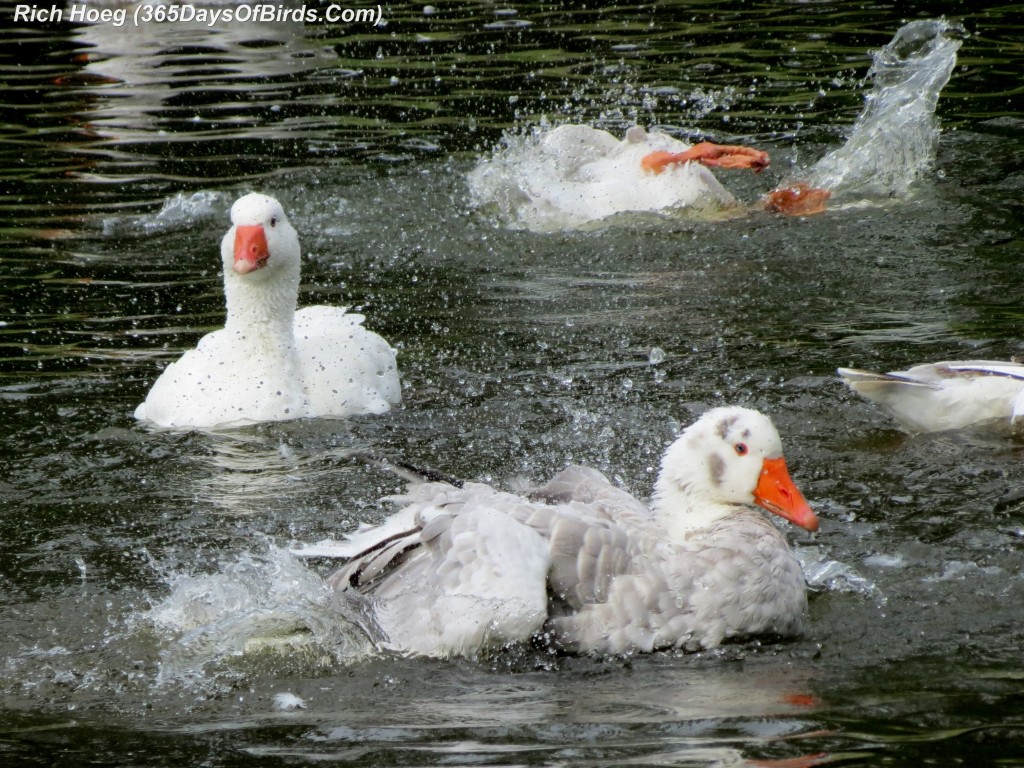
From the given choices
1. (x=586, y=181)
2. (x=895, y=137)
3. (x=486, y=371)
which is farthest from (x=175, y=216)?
(x=895, y=137)

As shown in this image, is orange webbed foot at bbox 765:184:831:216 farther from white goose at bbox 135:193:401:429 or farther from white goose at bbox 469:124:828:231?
white goose at bbox 135:193:401:429

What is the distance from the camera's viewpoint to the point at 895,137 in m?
11.1

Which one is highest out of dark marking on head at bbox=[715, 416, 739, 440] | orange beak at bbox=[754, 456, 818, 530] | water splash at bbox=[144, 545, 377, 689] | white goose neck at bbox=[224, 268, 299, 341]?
white goose neck at bbox=[224, 268, 299, 341]

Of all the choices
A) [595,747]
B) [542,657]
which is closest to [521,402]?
[542,657]

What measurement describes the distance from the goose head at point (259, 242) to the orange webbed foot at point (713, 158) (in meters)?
3.60

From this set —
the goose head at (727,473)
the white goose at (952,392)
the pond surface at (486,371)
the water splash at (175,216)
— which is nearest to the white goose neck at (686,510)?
the goose head at (727,473)

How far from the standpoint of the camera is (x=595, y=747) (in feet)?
13.9

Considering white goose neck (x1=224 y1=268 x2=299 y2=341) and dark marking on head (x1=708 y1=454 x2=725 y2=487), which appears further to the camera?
white goose neck (x1=224 y1=268 x2=299 y2=341)

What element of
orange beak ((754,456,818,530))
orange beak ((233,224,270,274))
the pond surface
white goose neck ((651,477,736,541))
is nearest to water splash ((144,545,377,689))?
the pond surface

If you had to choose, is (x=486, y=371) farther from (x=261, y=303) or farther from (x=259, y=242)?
(x=259, y=242)

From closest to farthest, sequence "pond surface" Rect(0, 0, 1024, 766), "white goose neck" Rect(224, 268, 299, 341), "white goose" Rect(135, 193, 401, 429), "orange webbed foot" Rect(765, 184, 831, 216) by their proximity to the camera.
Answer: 1. "pond surface" Rect(0, 0, 1024, 766)
2. "white goose" Rect(135, 193, 401, 429)
3. "white goose neck" Rect(224, 268, 299, 341)
4. "orange webbed foot" Rect(765, 184, 831, 216)

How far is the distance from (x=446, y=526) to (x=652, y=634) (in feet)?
2.76

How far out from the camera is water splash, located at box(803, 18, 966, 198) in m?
11.0

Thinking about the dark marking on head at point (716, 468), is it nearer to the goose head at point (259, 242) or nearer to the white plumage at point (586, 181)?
the goose head at point (259, 242)
